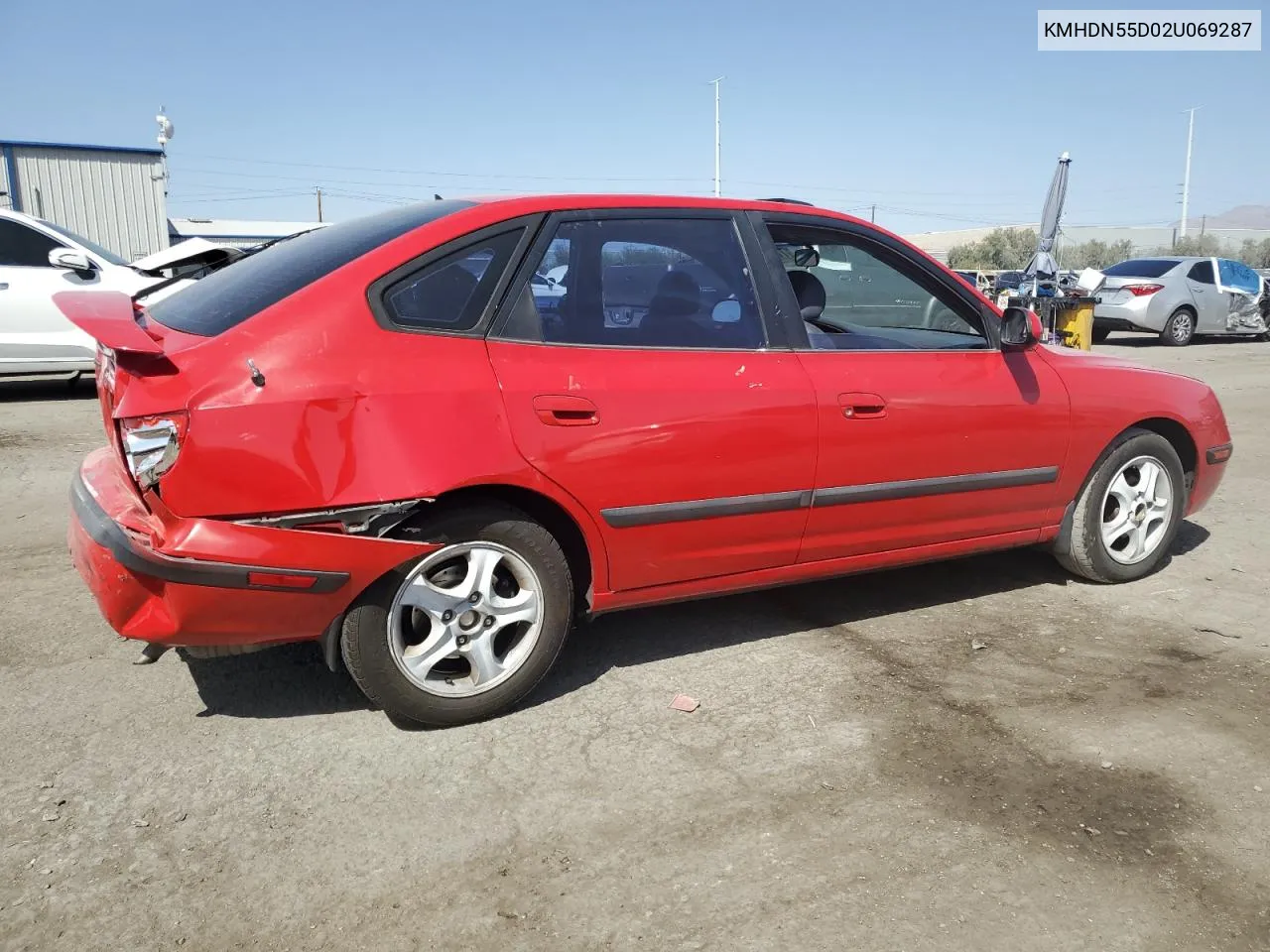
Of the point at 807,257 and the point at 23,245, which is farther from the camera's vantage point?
the point at 23,245

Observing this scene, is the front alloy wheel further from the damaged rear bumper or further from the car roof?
the damaged rear bumper

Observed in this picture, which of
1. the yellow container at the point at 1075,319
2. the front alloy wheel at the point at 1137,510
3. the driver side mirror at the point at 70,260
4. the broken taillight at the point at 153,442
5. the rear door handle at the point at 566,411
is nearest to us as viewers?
the broken taillight at the point at 153,442

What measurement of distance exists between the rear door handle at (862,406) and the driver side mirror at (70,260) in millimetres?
7217

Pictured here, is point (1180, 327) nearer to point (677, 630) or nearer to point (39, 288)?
point (677, 630)

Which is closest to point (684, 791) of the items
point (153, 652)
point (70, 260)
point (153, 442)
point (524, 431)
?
point (524, 431)

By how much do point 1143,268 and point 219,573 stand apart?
1803 centimetres

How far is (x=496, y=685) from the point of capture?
10.8 ft

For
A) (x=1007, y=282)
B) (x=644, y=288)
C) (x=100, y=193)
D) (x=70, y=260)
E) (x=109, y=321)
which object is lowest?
(x=109, y=321)

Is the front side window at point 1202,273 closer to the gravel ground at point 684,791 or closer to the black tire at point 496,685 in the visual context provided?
the gravel ground at point 684,791

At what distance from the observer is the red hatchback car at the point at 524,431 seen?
290 cm

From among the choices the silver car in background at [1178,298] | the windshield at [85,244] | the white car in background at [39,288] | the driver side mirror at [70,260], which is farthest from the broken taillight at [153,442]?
the silver car in background at [1178,298]

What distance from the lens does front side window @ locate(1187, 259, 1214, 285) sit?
1748cm

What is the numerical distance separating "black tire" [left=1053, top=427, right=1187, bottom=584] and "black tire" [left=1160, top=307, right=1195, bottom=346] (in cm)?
1423

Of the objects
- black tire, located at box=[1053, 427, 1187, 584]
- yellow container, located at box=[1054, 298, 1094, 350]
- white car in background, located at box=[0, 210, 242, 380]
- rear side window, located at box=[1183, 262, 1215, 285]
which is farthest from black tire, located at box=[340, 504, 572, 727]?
rear side window, located at box=[1183, 262, 1215, 285]
